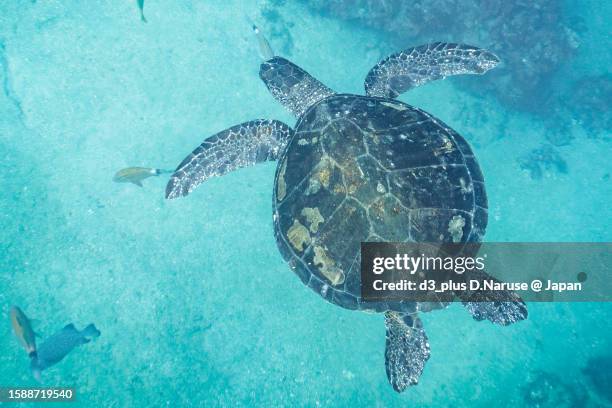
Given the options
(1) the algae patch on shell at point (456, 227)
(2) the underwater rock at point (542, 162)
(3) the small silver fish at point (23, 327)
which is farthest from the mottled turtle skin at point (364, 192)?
(2) the underwater rock at point (542, 162)

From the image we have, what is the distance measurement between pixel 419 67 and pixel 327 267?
3.64 meters

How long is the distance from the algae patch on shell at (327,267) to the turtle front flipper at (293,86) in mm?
2513

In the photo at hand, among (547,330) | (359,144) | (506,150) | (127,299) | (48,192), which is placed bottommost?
(547,330)

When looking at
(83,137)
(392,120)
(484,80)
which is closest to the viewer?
(392,120)

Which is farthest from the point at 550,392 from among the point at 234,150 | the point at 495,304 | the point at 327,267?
the point at 234,150

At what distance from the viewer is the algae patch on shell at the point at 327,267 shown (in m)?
3.38

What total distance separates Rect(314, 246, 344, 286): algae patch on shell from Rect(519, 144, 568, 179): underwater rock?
7.97 metres

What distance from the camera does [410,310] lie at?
329 centimetres

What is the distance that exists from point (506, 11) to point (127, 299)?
1254 cm

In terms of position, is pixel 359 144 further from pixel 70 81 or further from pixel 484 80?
pixel 484 80

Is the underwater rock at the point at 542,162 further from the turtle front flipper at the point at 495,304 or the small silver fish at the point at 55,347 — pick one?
the small silver fish at the point at 55,347

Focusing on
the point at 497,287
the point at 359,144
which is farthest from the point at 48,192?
the point at 497,287

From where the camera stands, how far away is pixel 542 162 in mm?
9156

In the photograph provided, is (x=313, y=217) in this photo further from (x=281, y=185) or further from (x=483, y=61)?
(x=483, y=61)
